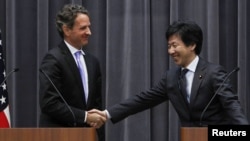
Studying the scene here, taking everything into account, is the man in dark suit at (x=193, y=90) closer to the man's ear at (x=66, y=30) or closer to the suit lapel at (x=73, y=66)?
the suit lapel at (x=73, y=66)

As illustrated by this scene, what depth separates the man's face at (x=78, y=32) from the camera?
11.0ft

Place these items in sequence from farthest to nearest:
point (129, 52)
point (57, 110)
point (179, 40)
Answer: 1. point (129, 52)
2. point (179, 40)
3. point (57, 110)

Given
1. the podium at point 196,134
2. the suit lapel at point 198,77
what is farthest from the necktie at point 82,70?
the podium at point 196,134

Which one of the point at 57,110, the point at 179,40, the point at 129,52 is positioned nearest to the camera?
the point at 57,110

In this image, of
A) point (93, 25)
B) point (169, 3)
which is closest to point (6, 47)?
point (93, 25)

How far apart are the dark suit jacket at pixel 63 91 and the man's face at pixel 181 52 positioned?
0.49 meters

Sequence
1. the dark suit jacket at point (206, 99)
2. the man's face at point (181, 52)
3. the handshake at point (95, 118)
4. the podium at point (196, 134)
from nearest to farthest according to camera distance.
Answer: the podium at point (196, 134) < the dark suit jacket at point (206, 99) < the handshake at point (95, 118) < the man's face at point (181, 52)

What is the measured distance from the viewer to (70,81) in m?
3.21

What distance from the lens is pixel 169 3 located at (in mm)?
4309

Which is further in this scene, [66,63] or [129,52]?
[129,52]

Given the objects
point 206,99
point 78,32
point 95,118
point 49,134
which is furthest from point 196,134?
point 78,32

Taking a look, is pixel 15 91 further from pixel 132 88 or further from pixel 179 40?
pixel 179 40

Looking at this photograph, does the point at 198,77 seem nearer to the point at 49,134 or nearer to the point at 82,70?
the point at 82,70

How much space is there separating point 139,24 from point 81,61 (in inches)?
39.6
